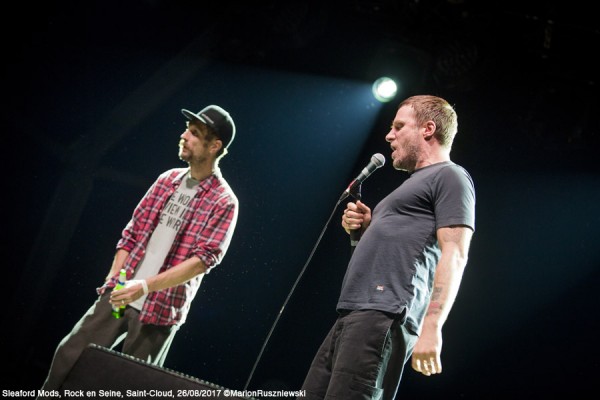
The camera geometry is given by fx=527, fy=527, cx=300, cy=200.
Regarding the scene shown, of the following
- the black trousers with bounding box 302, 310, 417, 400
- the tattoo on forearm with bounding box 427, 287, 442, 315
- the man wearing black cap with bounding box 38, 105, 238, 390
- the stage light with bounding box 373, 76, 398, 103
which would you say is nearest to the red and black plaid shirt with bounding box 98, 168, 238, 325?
the man wearing black cap with bounding box 38, 105, 238, 390

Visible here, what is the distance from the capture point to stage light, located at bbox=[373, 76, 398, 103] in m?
4.79

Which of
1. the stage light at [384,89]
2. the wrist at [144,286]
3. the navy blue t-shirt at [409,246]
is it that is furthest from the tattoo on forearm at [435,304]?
the stage light at [384,89]

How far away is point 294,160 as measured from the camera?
475 centimetres

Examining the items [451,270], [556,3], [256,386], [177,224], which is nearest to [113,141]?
[177,224]

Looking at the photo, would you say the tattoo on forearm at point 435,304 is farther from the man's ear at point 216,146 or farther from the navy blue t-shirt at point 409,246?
the man's ear at point 216,146

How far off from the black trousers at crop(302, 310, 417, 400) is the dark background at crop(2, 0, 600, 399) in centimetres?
249

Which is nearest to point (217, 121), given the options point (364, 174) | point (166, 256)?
point (166, 256)

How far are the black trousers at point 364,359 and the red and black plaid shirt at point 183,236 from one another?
1.12m

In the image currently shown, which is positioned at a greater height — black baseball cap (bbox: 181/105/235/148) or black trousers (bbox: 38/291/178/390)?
black baseball cap (bbox: 181/105/235/148)

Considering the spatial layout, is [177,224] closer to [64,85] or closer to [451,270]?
[451,270]

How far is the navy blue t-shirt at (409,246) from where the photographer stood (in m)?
1.87

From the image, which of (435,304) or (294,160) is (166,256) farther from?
(294,160)

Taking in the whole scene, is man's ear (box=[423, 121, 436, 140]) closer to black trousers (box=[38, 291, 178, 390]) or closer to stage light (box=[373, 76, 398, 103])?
black trousers (box=[38, 291, 178, 390])

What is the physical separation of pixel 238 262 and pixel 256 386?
1.03 meters
